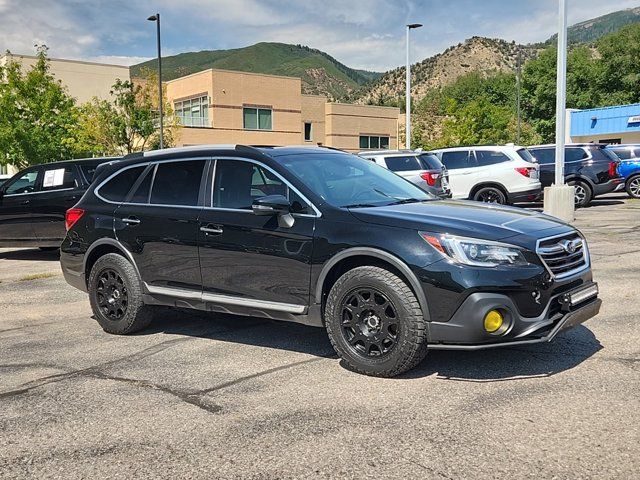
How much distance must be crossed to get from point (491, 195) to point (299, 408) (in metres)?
14.3

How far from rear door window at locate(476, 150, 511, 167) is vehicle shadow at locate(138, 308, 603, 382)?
12116 millimetres

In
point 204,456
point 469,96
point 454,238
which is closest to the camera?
point 204,456

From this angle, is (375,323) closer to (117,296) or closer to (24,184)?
(117,296)

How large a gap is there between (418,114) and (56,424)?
6076cm

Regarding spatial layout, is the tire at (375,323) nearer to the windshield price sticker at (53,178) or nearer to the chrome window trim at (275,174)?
the chrome window trim at (275,174)

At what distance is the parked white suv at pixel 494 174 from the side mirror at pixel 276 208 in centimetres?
1301

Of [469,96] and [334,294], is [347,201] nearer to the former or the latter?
[334,294]

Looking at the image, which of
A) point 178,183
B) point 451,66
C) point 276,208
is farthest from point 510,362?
point 451,66

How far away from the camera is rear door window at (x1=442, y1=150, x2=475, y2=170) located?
1819 cm

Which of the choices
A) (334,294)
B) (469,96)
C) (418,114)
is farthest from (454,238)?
(469,96)

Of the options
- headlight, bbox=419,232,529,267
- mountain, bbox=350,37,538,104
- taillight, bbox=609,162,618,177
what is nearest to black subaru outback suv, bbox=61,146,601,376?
headlight, bbox=419,232,529,267

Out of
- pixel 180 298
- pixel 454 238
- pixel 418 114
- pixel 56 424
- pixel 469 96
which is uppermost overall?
pixel 469 96

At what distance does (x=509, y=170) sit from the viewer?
17.3 m

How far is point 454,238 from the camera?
460 centimetres
